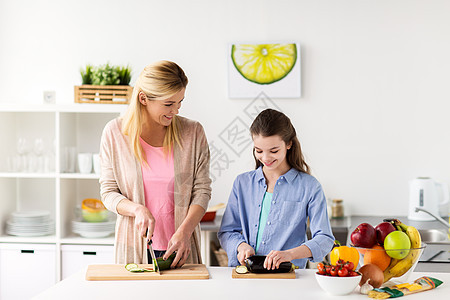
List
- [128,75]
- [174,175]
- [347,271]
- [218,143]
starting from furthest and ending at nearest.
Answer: [218,143]
[128,75]
[174,175]
[347,271]

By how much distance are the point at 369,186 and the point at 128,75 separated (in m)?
1.69

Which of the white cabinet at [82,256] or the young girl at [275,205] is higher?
the young girl at [275,205]

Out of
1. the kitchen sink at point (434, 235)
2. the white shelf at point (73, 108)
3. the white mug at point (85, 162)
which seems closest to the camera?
the kitchen sink at point (434, 235)

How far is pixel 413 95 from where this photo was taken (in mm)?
3730

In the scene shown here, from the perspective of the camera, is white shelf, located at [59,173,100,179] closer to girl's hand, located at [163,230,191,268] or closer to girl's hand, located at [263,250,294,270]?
girl's hand, located at [163,230,191,268]

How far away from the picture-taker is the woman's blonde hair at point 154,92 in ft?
7.11

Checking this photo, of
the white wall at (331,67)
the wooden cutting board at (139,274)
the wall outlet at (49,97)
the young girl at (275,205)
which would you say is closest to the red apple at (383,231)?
the young girl at (275,205)

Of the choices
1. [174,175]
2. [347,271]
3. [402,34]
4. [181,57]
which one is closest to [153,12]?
[181,57]

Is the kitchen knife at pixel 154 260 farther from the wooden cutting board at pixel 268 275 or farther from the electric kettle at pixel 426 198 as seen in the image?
the electric kettle at pixel 426 198

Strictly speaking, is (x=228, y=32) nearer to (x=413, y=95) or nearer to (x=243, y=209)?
(x=413, y=95)

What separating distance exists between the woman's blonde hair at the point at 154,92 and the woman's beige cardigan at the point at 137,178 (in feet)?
0.11

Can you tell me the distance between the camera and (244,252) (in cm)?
212

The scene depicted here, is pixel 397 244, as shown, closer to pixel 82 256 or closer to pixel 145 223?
pixel 145 223

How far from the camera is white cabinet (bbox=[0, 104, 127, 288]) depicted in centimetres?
361
